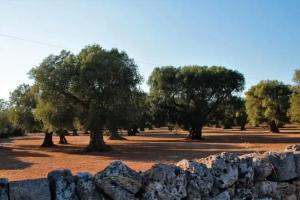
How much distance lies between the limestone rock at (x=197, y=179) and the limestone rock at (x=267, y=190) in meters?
Answer: 0.71

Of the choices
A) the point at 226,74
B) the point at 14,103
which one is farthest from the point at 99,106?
the point at 226,74

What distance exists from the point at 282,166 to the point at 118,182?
2.09 meters

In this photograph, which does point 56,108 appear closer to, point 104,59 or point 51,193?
point 104,59

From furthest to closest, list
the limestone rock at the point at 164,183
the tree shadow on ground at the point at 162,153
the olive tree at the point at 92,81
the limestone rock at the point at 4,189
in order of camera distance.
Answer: the olive tree at the point at 92,81 → the tree shadow on ground at the point at 162,153 → the limestone rock at the point at 164,183 → the limestone rock at the point at 4,189

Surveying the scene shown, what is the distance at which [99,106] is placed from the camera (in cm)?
3547

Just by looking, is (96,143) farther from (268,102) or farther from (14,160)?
(268,102)

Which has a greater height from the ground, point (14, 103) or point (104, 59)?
point (104, 59)

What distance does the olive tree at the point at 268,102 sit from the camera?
2688 inches

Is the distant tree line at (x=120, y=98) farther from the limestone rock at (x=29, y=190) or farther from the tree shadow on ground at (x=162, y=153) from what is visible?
the limestone rock at (x=29, y=190)

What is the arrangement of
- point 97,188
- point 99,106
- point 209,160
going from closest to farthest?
point 97,188
point 209,160
point 99,106

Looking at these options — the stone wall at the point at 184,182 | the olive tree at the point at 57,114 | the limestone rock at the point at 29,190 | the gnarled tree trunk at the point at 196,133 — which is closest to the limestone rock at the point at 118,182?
the stone wall at the point at 184,182

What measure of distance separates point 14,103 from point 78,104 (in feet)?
50.4

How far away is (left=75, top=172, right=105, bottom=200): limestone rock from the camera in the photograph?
11.5 ft

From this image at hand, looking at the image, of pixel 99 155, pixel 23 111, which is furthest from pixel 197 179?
pixel 23 111
